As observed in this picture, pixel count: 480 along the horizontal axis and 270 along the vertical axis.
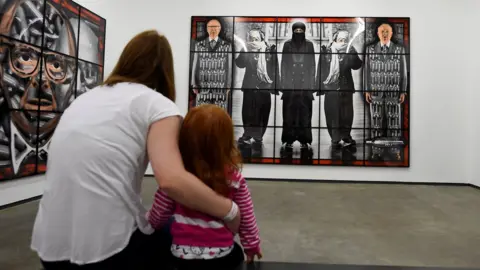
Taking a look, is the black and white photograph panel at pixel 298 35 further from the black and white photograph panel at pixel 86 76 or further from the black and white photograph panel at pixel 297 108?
the black and white photograph panel at pixel 86 76

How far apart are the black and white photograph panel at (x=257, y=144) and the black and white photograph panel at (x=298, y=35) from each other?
1.55m

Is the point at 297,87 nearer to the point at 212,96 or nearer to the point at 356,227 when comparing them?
the point at 212,96

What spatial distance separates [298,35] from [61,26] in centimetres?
395

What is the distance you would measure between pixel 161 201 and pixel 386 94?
5920 mm

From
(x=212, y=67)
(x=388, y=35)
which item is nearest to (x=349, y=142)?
(x=388, y=35)

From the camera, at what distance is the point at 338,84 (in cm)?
630

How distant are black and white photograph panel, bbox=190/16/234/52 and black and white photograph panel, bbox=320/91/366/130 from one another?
207cm

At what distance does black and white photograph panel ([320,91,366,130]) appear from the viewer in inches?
247

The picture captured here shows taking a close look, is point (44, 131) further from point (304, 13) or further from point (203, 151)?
point (304, 13)

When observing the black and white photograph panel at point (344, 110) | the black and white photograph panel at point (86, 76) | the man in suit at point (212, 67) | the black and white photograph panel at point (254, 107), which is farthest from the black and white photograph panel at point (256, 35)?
the black and white photograph panel at point (86, 76)

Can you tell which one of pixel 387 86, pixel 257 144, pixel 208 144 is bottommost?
pixel 208 144

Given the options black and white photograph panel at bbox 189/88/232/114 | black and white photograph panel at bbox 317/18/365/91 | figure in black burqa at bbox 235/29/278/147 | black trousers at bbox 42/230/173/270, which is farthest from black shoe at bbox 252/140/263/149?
black trousers at bbox 42/230/173/270

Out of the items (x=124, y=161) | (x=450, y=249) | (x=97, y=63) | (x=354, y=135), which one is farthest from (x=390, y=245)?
(x=97, y=63)

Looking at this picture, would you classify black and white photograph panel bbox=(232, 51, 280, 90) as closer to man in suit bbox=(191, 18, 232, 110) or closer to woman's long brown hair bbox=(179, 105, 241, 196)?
man in suit bbox=(191, 18, 232, 110)
